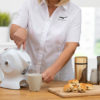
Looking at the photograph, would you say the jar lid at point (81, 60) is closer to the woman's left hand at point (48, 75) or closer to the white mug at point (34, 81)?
the woman's left hand at point (48, 75)

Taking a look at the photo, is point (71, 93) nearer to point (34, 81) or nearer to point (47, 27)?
point (34, 81)

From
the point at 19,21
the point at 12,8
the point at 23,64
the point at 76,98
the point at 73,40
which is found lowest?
the point at 76,98

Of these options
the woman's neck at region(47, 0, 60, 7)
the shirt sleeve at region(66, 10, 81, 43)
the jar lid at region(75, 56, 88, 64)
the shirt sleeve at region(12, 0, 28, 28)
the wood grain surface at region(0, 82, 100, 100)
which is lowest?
the wood grain surface at region(0, 82, 100, 100)

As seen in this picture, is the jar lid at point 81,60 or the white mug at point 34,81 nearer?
the white mug at point 34,81

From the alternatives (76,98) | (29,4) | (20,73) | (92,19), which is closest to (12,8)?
(92,19)

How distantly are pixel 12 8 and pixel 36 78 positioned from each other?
2.59 meters

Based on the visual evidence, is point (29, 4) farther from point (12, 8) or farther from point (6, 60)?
point (12, 8)

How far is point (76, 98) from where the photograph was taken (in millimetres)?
1583

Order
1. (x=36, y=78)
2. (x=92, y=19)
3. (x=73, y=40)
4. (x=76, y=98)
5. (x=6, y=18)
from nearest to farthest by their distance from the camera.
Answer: (x=76, y=98)
(x=36, y=78)
(x=73, y=40)
(x=6, y=18)
(x=92, y=19)

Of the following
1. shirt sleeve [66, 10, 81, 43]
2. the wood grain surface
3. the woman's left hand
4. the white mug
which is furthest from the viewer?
shirt sleeve [66, 10, 81, 43]

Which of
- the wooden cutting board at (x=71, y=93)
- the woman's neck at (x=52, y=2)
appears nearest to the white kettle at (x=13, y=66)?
the wooden cutting board at (x=71, y=93)

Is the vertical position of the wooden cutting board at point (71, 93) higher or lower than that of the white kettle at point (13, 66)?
lower

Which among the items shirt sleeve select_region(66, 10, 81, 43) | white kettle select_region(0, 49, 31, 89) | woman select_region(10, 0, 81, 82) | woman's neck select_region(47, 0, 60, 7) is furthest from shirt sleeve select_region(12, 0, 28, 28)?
white kettle select_region(0, 49, 31, 89)

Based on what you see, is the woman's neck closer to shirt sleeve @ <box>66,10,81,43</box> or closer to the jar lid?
shirt sleeve @ <box>66,10,81,43</box>
